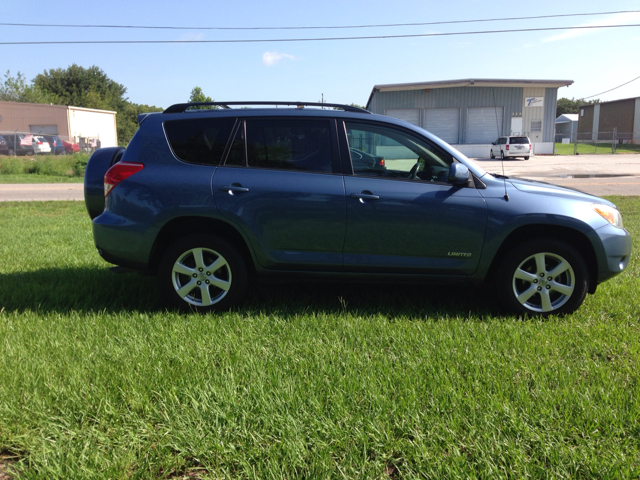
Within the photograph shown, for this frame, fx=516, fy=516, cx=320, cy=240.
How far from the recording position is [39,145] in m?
36.2

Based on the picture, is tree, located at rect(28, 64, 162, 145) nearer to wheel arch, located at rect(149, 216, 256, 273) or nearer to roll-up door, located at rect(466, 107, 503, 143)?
roll-up door, located at rect(466, 107, 503, 143)

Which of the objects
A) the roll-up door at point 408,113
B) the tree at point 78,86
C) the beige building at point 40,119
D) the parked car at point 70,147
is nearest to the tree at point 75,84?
the tree at point 78,86

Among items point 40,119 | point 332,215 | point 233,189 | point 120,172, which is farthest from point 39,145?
point 332,215

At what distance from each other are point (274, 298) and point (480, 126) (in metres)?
39.5

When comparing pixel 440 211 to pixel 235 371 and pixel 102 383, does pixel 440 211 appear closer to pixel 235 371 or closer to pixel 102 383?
pixel 235 371

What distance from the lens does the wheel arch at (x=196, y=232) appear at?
15.0ft

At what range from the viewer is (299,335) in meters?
3.96

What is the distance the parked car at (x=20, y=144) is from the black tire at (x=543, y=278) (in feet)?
120

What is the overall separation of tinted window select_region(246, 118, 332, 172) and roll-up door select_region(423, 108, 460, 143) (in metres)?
38.4

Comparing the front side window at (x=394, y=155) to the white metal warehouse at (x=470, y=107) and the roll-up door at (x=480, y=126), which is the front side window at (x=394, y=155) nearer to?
the white metal warehouse at (x=470, y=107)

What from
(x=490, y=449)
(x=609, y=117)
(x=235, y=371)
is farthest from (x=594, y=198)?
(x=609, y=117)

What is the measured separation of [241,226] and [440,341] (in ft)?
6.26

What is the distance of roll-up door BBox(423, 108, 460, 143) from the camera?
41.2 m

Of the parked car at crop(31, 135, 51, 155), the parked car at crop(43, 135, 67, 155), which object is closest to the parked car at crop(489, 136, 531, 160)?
the parked car at crop(43, 135, 67, 155)
